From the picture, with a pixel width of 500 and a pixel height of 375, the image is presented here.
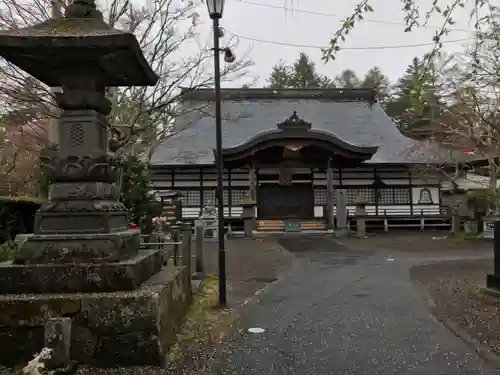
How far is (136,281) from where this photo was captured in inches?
176

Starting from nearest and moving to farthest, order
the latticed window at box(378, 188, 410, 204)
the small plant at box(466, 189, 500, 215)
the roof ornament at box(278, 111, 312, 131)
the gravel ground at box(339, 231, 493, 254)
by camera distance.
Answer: the gravel ground at box(339, 231, 493, 254) < the small plant at box(466, 189, 500, 215) < the roof ornament at box(278, 111, 312, 131) < the latticed window at box(378, 188, 410, 204)

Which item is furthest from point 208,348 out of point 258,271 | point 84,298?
point 258,271

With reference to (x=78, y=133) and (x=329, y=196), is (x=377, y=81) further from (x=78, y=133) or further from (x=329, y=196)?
(x=78, y=133)

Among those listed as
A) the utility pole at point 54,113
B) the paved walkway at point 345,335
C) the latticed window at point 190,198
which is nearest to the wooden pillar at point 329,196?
the latticed window at point 190,198

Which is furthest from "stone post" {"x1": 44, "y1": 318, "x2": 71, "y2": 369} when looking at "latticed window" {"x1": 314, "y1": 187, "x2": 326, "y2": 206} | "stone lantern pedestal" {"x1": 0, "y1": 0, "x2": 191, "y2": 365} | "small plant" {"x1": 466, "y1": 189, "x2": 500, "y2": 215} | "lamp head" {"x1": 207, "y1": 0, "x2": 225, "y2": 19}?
"latticed window" {"x1": 314, "y1": 187, "x2": 326, "y2": 206}

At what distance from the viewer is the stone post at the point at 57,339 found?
3.55 m

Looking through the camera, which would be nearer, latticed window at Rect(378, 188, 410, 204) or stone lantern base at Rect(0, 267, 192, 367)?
stone lantern base at Rect(0, 267, 192, 367)

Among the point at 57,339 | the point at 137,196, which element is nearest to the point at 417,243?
the point at 137,196

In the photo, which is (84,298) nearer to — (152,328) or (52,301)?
(52,301)

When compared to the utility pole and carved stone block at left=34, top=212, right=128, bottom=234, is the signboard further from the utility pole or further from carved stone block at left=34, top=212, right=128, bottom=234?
carved stone block at left=34, top=212, right=128, bottom=234

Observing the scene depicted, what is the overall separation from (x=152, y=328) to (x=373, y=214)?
20140 millimetres

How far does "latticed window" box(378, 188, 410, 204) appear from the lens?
76.4 feet

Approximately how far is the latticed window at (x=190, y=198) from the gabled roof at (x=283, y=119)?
1.84 meters

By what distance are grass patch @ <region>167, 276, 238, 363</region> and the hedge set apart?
458 centimetres
